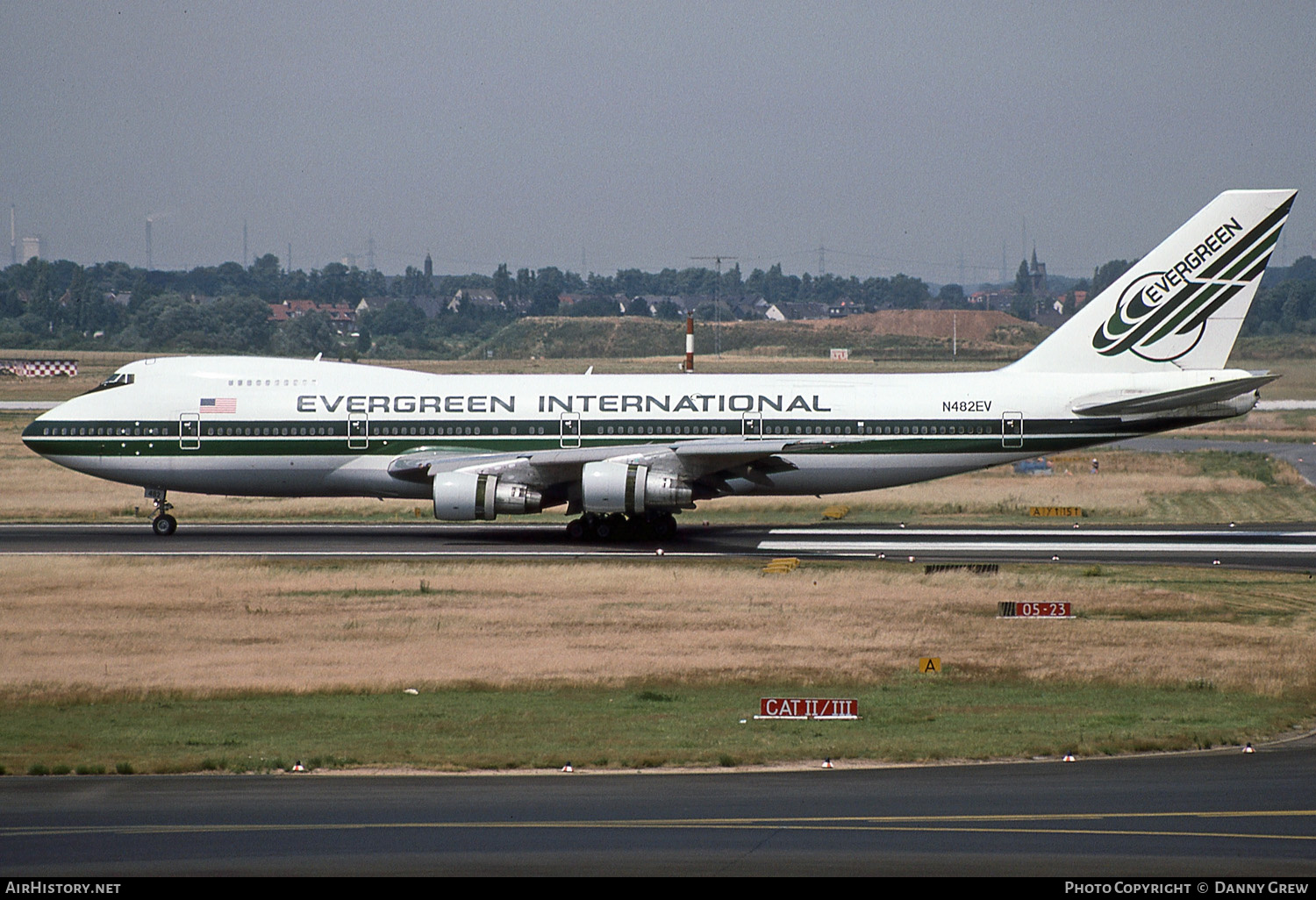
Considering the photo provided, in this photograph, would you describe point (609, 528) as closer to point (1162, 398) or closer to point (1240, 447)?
point (1162, 398)

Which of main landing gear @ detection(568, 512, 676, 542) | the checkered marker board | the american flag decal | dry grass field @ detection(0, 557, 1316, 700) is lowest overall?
dry grass field @ detection(0, 557, 1316, 700)

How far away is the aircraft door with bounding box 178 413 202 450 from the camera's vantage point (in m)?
40.4

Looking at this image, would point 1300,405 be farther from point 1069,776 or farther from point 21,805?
point 21,805

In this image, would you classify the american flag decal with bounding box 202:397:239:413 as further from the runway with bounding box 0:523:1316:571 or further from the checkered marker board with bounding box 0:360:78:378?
the checkered marker board with bounding box 0:360:78:378

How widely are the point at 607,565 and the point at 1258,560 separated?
1710cm

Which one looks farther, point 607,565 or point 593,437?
point 593,437

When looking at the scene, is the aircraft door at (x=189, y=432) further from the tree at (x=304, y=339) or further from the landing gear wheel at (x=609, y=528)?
the tree at (x=304, y=339)

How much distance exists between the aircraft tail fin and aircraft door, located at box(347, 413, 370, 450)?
19.6m

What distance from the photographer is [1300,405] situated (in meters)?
94.9

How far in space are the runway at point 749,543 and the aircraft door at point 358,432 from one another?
2.89 metres

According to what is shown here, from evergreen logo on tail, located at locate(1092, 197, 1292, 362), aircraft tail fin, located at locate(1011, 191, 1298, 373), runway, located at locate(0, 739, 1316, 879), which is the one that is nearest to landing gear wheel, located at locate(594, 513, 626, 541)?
aircraft tail fin, located at locate(1011, 191, 1298, 373)

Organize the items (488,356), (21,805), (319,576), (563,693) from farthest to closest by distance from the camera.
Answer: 1. (488,356)
2. (319,576)
3. (563,693)
4. (21,805)

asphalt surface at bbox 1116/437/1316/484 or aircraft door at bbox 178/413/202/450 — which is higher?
aircraft door at bbox 178/413/202/450

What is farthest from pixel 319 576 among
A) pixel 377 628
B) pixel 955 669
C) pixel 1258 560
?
pixel 1258 560
